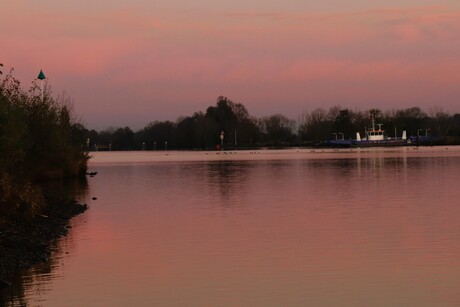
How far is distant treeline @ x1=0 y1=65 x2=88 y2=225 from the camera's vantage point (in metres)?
26.2

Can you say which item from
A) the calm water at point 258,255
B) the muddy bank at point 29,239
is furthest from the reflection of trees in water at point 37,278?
the muddy bank at point 29,239

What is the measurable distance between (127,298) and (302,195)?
25391 millimetres

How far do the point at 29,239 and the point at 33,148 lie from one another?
3129 centimetres

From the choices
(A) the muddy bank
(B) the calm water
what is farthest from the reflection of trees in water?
(A) the muddy bank

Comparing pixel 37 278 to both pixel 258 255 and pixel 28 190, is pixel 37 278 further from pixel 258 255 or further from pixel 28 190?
pixel 28 190

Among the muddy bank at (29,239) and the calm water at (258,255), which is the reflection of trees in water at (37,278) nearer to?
the calm water at (258,255)

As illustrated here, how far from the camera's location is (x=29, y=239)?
2305 cm

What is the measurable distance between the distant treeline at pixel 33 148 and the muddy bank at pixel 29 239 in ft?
1.79

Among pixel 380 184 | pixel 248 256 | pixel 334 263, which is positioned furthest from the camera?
pixel 380 184

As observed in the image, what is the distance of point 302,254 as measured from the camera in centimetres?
2022

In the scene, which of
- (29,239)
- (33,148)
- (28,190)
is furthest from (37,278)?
(33,148)

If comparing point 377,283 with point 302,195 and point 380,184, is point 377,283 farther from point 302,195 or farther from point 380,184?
point 380,184

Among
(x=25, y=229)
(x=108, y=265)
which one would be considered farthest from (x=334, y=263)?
(x=25, y=229)

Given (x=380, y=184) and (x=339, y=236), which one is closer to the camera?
(x=339, y=236)
